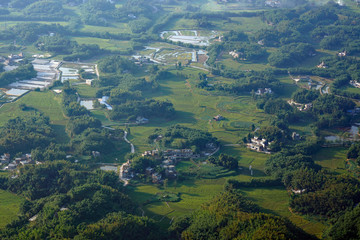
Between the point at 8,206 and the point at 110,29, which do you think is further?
the point at 110,29

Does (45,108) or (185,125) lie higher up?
(45,108)

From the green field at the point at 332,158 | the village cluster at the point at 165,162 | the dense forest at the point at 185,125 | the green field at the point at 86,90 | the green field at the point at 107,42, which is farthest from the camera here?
the green field at the point at 107,42

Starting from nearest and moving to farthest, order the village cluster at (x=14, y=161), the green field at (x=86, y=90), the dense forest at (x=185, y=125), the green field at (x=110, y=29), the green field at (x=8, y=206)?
the dense forest at (x=185, y=125) → the green field at (x=8, y=206) → the village cluster at (x=14, y=161) → the green field at (x=86, y=90) → the green field at (x=110, y=29)

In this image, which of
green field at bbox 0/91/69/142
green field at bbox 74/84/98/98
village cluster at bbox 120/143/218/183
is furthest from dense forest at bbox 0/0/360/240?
green field at bbox 74/84/98/98

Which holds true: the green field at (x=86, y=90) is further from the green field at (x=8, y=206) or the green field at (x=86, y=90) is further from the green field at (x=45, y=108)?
the green field at (x=8, y=206)

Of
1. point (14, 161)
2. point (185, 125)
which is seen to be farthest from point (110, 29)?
point (14, 161)

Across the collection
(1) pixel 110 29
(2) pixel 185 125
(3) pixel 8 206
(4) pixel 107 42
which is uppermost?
(1) pixel 110 29

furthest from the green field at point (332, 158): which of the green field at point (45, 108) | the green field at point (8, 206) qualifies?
the green field at point (8, 206)

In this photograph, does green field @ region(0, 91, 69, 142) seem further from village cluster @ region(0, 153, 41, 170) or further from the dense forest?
village cluster @ region(0, 153, 41, 170)

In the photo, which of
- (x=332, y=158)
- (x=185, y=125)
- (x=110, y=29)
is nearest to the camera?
(x=332, y=158)

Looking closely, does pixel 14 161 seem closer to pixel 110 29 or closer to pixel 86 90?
pixel 86 90
